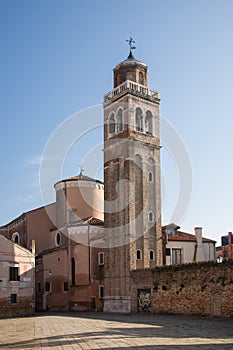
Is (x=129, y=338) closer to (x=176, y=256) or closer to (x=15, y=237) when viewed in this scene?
(x=176, y=256)

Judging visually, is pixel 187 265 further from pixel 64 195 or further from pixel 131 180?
pixel 64 195

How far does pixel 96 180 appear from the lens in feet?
163

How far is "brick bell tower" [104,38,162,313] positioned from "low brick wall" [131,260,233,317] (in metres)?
3.04

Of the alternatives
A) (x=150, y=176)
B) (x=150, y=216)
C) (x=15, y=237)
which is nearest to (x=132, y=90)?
(x=150, y=176)

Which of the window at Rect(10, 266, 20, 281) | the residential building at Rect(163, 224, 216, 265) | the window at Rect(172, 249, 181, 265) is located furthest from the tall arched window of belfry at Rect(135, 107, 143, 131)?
the window at Rect(10, 266, 20, 281)

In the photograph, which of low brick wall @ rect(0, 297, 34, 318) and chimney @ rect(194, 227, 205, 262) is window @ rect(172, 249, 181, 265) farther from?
low brick wall @ rect(0, 297, 34, 318)

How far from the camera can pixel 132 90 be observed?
4103 cm

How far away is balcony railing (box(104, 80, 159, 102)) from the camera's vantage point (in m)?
41.0

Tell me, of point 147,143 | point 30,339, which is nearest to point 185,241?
point 147,143

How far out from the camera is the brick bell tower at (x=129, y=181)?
3825 centimetres

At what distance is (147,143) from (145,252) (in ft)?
30.5

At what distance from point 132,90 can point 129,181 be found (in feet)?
26.6

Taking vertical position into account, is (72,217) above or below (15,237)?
above

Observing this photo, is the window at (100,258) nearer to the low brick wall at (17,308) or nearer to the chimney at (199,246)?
the low brick wall at (17,308)
